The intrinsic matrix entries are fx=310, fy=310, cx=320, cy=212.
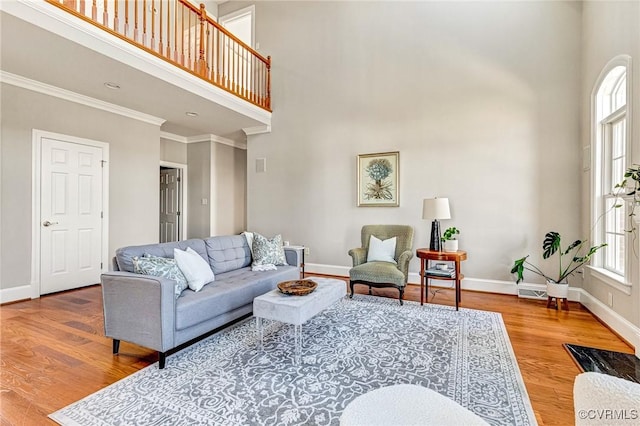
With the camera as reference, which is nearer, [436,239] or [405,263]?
[405,263]

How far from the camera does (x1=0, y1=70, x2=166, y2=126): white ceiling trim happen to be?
3.72 m

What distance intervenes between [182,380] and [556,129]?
4.81m

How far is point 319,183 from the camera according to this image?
529 centimetres

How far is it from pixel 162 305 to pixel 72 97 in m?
3.87

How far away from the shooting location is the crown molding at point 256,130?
18.7 ft

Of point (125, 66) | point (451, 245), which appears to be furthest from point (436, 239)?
point (125, 66)

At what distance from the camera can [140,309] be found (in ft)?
7.31

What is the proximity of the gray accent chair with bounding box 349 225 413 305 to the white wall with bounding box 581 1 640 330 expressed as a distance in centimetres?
190

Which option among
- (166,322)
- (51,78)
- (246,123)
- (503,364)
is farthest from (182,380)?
(246,123)

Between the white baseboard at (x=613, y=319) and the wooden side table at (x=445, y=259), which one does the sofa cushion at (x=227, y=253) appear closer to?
the wooden side table at (x=445, y=259)

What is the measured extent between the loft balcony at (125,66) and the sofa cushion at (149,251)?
2.01 meters

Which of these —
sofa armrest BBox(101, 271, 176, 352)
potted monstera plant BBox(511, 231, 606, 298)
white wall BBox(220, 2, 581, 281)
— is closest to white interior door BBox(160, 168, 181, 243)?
white wall BBox(220, 2, 581, 281)

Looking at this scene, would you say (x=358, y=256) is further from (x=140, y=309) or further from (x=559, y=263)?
(x=140, y=309)

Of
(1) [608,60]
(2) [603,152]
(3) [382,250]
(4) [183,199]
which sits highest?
(1) [608,60]
